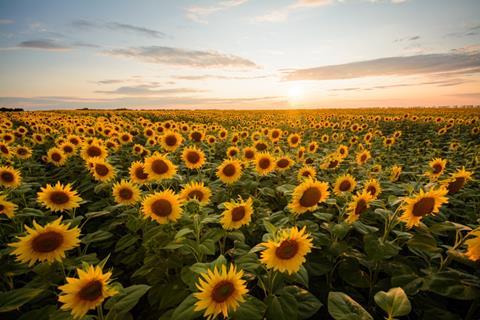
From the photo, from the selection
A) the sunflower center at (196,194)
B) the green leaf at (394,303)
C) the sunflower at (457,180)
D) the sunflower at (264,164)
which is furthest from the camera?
the sunflower at (264,164)

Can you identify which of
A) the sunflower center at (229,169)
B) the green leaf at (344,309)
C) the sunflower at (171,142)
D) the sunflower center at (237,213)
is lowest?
the green leaf at (344,309)

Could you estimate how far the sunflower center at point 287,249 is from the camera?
2.07 metres

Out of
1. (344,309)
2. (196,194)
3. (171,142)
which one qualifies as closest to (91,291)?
(344,309)

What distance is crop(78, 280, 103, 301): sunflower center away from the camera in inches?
69.1

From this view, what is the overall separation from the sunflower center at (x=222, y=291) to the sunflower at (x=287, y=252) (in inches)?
14.9

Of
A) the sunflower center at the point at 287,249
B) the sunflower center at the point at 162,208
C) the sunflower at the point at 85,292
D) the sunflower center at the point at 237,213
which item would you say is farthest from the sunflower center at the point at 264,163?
the sunflower at the point at 85,292

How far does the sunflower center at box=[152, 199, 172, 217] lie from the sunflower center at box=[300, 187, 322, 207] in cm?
158

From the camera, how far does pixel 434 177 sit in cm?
454

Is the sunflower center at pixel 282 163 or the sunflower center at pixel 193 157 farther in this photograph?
the sunflower center at pixel 282 163

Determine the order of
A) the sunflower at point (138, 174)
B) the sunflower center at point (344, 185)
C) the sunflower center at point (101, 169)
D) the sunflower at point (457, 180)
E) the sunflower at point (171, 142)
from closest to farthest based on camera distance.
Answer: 1. the sunflower at point (457, 180)
2. the sunflower center at point (344, 185)
3. the sunflower at point (138, 174)
4. the sunflower center at point (101, 169)
5. the sunflower at point (171, 142)

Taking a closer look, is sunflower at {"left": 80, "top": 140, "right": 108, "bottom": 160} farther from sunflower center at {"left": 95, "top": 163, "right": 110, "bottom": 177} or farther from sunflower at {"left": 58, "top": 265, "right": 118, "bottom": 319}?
sunflower at {"left": 58, "top": 265, "right": 118, "bottom": 319}

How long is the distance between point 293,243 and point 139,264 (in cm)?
264

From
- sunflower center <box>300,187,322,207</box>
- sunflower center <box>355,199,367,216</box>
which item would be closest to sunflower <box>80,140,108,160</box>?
sunflower center <box>300,187,322,207</box>

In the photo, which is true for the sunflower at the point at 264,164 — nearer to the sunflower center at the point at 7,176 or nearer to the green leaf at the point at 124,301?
the green leaf at the point at 124,301
